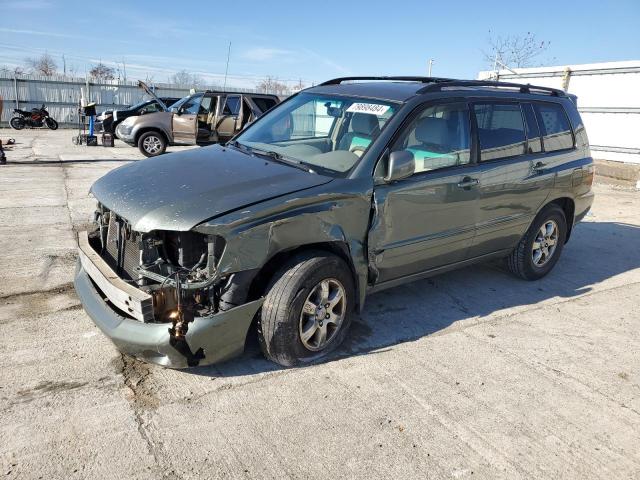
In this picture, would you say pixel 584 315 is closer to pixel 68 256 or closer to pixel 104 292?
pixel 104 292

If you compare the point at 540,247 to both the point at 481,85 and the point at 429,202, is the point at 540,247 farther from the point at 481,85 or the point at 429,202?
the point at 429,202

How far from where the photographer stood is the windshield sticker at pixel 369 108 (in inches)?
154

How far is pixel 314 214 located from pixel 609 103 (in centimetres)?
1333

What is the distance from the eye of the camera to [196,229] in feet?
9.27

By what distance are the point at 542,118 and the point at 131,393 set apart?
14.5 ft

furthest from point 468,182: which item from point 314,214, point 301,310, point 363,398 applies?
point 363,398

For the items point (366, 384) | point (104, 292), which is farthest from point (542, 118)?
point (104, 292)

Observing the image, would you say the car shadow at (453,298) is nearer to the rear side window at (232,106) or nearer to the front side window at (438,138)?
the front side window at (438,138)

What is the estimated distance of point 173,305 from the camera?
293 centimetres

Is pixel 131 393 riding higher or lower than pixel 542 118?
lower

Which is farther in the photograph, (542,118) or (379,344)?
(542,118)

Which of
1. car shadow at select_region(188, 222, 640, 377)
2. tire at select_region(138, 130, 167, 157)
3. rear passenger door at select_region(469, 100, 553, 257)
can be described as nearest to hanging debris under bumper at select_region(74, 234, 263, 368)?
car shadow at select_region(188, 222, 640, 377)

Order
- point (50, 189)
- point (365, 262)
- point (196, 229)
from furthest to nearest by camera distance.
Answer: point (50, 189), point (365, 262), point (196, 229)

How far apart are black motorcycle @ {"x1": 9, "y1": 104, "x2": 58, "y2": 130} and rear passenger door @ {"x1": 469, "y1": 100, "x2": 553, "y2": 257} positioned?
21786 millimetres
